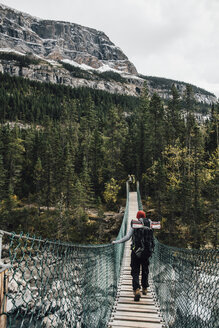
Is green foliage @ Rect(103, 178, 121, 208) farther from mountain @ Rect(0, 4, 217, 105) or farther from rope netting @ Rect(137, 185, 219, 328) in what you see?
mountain @ Rect(0, 4, 217, 105)

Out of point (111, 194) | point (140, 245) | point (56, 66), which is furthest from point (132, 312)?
point (56, 66)

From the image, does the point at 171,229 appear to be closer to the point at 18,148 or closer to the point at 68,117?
the point at 18,148

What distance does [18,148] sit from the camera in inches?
1211

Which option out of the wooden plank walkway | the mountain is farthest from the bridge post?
the mountain

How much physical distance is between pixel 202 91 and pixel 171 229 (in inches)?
7392

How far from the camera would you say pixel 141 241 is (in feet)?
12.8

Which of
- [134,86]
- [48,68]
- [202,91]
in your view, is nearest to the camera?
[48,68]

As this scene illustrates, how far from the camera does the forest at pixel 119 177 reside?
62.7ft

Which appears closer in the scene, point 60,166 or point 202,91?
point 60,166

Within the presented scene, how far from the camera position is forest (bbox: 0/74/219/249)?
19.1 metres

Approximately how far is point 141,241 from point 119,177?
24.0 metres

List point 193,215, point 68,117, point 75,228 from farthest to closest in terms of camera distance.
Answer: point 68,117
point 75,228
point 193,215

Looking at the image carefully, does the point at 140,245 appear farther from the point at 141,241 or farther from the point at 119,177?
the point at 119,177

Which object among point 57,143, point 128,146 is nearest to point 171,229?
point 128,146
